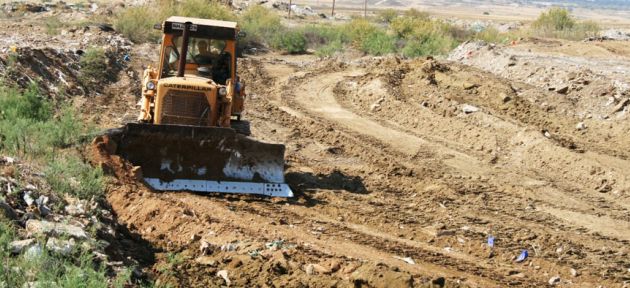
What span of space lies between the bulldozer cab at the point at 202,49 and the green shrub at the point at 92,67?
8222 mm

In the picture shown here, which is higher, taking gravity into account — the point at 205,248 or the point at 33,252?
the point at 33,252

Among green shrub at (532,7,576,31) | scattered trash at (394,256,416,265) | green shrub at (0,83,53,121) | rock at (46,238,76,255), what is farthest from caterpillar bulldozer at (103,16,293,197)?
green shrub at (532,7,576,31)

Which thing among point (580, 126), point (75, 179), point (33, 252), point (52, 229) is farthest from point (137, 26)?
point (33, 252)

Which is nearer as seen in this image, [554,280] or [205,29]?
[554,280]

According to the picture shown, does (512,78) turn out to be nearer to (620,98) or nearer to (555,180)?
(620,98)

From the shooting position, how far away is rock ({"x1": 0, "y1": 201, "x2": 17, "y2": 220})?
677cm

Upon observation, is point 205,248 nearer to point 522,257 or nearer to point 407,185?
point 522,257

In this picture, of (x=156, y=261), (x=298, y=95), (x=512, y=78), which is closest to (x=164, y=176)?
(x=156, y=261)

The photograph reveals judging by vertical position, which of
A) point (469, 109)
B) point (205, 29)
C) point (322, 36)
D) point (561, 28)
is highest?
point (205, 29)

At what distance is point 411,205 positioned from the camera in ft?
37.6

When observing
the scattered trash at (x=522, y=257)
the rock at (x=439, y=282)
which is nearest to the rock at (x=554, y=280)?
the scattered trash at (x=522, y=257)

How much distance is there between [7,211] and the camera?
684 centimetres

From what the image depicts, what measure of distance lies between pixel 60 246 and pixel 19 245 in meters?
0.31

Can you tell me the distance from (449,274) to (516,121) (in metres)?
9.99
